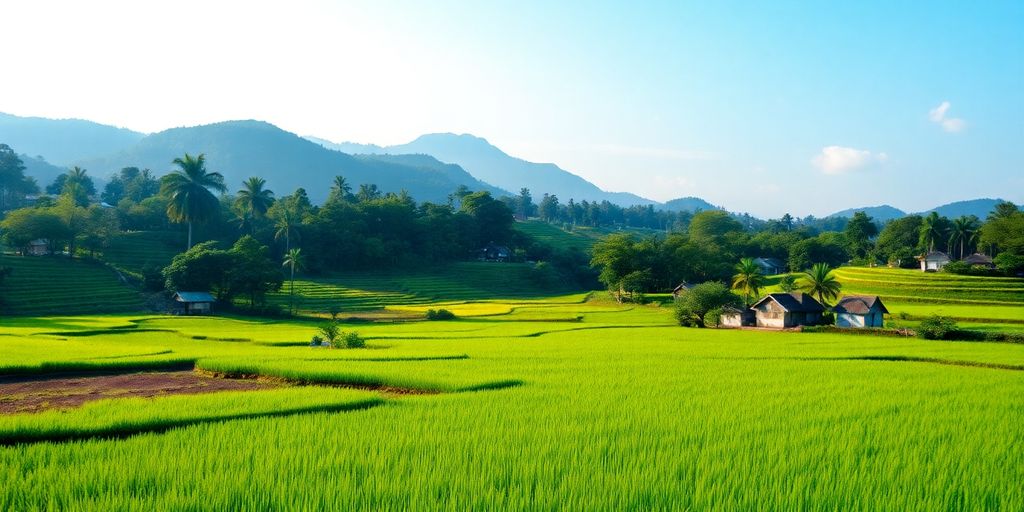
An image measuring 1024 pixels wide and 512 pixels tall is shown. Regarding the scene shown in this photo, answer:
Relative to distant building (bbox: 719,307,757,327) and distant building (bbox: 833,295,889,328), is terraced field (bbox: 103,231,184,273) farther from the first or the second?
distant building (bbox: 833,295,889,328)

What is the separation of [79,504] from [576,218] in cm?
18775

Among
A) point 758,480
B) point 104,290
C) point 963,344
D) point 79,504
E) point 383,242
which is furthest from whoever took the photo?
point 383,242

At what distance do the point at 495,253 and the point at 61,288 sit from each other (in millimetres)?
64635

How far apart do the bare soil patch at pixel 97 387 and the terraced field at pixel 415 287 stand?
1636 inches

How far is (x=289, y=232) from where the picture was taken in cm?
8100

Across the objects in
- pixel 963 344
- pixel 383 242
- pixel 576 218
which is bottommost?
pixel 963 344

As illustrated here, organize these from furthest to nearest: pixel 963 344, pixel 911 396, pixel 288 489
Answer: pixel 963 344 < pixel 911 396 < pixel 288 489

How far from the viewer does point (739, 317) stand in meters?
52.2

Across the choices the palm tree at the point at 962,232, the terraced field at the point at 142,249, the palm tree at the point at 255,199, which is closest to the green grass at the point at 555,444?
the terraced field at the point at 142,249

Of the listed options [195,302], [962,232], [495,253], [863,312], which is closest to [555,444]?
[863,312]

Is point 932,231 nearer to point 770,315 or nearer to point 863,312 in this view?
point 770,315

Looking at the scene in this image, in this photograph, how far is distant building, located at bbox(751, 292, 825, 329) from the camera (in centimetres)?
5006

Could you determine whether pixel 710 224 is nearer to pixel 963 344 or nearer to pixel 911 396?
pixel 963 344

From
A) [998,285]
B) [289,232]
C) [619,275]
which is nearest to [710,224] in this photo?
[619,275]
